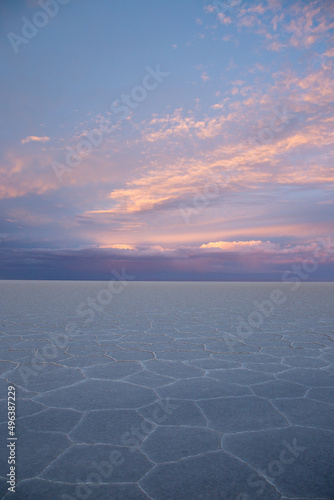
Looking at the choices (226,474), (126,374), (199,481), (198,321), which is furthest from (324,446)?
(198,321)

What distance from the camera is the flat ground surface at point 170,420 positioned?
153 centimetres

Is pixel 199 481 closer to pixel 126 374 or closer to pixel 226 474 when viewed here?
pixel 226 474

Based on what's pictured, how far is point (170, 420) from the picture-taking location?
216cm

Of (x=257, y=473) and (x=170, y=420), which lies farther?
(x=170, y=420)

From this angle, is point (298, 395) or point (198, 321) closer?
point (298, 395)

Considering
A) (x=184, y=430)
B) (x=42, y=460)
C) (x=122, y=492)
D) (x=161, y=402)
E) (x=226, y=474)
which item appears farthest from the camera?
(x=161, y=402)

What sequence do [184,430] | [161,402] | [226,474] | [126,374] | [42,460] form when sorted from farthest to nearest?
[126,374] → [161,402] → [184,430] → [42,460] → [226,474]

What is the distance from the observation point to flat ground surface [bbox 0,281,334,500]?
153 cm

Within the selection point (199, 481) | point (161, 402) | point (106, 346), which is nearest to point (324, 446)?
point (199, 481)

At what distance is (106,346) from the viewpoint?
4305 mm

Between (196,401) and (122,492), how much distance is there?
3.56 ft

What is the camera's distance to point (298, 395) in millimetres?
2594

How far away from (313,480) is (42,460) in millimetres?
1313

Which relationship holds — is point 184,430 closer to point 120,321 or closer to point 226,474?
point 226,474
